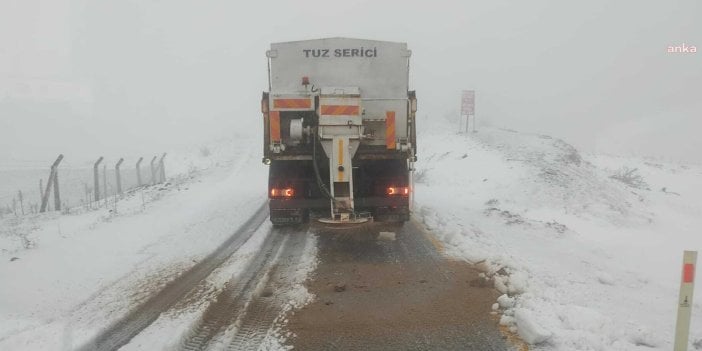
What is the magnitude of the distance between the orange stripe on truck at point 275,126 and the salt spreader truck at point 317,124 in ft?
0.04

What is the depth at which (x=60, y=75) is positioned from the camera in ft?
170

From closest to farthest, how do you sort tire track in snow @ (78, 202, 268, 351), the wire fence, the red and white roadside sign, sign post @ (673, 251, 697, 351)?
sign post @ (673, 251, 697, 351)
tire track in snow @ (78, 202, 268, 351)
the wire fence
the red and white roadside sign

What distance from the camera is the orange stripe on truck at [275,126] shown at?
8.16 m

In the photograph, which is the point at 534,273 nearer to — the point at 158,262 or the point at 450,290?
the point at 450,290

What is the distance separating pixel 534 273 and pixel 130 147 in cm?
5303

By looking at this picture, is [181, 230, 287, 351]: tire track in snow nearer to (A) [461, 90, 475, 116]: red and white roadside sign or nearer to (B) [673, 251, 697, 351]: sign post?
(B) [673, 251, 697, 351]: sign post

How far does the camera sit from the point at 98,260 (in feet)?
23.5

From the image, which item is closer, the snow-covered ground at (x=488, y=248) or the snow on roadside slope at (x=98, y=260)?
the snow-covered ground at (x=488, y=248)

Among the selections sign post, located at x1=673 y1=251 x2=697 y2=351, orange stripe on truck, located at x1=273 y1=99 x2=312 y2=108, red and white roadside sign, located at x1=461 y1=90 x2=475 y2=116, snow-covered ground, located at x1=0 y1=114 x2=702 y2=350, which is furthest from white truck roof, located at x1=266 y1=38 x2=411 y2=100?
red and white roadside sign, located at x1=461 y1=90 x2=475 y2=116

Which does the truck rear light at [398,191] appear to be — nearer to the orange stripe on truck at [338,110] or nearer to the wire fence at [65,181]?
the orange stripe on truck at [338,110]

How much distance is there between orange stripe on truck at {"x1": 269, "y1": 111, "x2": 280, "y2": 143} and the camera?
8.16 metres

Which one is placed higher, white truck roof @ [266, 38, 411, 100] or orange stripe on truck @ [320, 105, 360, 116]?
white truck roof @ [266, 38, 411, 100]

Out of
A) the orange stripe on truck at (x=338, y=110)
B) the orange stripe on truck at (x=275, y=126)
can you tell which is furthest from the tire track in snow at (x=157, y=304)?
the orange stripe on truck at (x=338, y=110)

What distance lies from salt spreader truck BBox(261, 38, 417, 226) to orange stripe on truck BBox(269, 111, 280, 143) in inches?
0.5
